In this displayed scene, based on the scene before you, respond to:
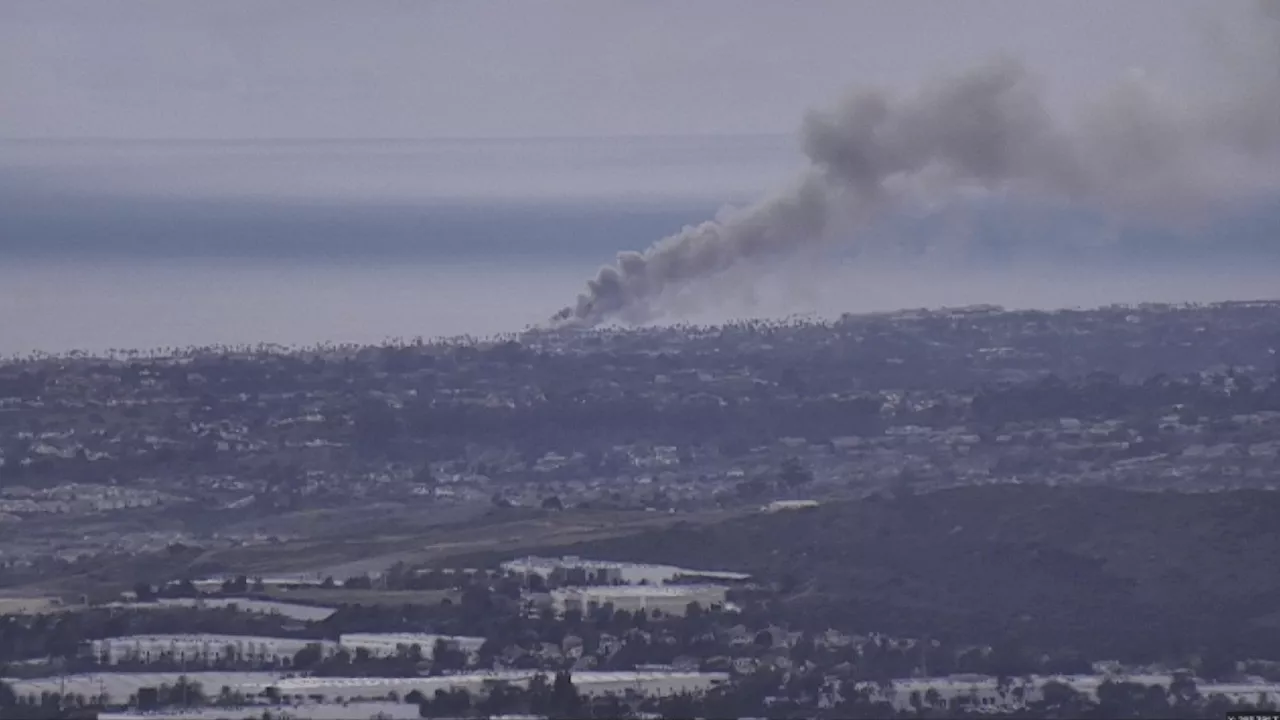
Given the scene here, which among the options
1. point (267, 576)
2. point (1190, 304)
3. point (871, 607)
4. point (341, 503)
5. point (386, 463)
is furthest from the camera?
point (1190, 304)

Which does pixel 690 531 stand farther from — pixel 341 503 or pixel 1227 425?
pixel 1227 425

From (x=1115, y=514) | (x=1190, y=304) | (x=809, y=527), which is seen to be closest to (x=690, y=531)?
(x=809, y=527)

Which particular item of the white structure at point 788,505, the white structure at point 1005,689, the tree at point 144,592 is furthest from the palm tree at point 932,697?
the white structure at point 788,505

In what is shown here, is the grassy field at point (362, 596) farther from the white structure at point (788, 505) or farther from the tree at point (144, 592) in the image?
the white structure at point (788, 505)

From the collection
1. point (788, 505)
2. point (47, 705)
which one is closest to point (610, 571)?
point (788, 505)

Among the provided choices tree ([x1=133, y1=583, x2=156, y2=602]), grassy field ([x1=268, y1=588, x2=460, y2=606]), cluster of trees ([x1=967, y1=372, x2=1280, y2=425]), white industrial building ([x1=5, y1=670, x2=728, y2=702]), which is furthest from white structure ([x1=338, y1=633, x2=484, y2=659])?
cluster of trees ([x1=967, y1=372, x2=1280, y2=425])

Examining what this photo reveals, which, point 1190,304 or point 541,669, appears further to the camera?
point 1190,304

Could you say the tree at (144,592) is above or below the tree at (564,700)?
above

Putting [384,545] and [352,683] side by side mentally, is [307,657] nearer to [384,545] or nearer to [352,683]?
[352,683]
